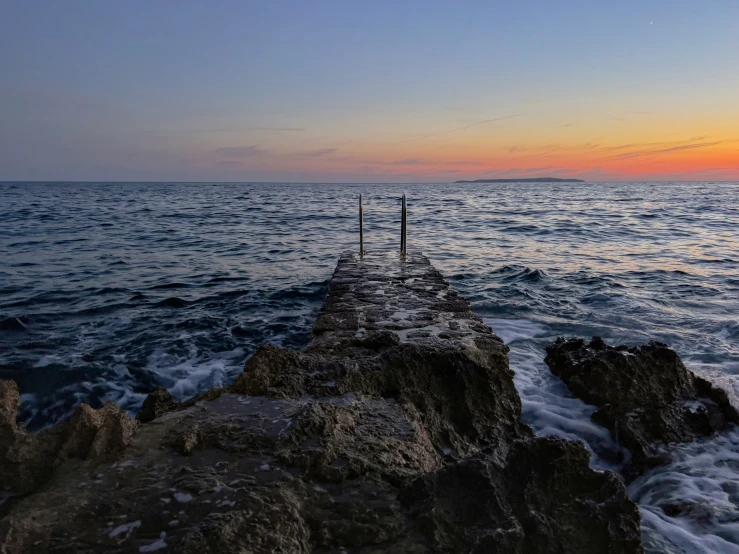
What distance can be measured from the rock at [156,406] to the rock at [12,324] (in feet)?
18.6

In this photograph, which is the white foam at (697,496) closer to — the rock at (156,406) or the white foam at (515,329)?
the white foam at (515,329)

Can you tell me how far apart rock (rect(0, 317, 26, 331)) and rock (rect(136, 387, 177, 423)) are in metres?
5.66

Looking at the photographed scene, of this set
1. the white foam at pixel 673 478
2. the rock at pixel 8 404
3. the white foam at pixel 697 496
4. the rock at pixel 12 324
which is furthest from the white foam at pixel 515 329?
the rock at pixel 12 324

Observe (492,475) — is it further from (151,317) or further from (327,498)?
(151,317)

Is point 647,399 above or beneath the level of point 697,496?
above

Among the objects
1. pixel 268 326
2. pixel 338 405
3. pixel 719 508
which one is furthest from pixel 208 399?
pixel 268 326

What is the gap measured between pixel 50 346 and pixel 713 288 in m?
A: 13.4

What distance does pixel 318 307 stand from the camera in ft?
34.2

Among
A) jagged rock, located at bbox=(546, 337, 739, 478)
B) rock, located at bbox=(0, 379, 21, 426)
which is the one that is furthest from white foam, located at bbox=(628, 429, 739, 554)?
rock, located at bbox=(0, 379, 21, 426)

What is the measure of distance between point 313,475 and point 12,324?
8.01m

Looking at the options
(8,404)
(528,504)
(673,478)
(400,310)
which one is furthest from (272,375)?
(673,478)

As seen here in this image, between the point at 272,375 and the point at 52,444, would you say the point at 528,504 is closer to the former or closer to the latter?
the point at 272,375

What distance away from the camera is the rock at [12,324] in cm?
842

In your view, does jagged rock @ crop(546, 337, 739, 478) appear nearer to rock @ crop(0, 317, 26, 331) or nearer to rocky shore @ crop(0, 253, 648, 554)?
rocky shore @ crop(0, 253, 648, 554)
